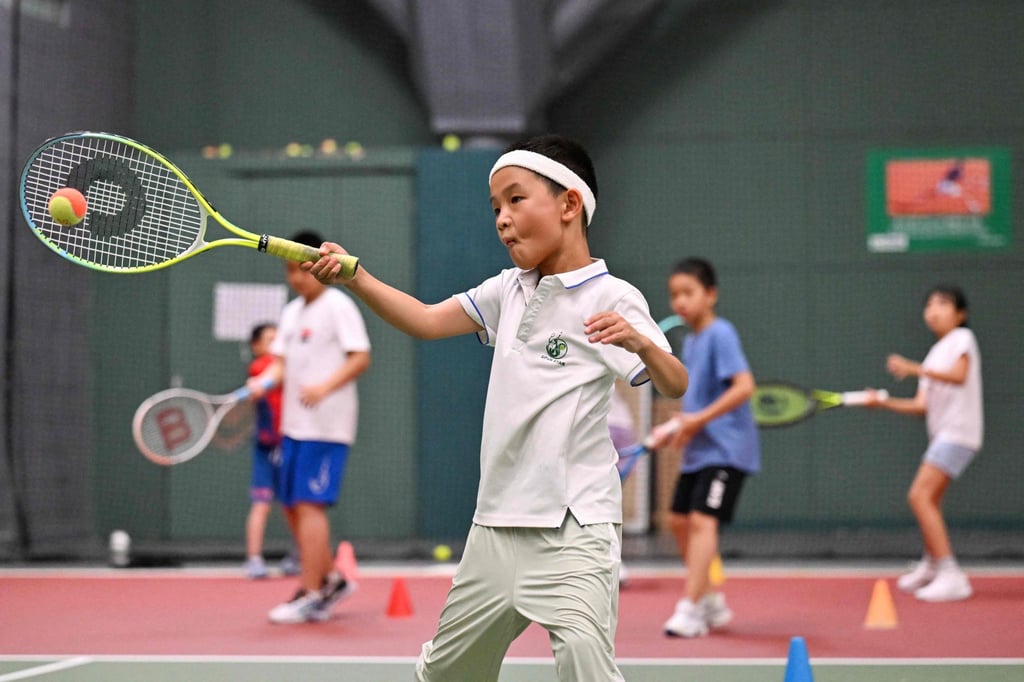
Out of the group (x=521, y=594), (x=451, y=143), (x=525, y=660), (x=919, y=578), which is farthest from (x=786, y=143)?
(x=521, y=594)

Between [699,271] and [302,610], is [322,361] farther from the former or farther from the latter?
[699,271]

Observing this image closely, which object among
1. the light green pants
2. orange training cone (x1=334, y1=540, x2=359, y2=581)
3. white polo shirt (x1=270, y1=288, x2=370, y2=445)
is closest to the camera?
the light green pants

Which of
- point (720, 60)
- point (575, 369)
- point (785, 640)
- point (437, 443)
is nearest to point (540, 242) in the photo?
point (575, 369)

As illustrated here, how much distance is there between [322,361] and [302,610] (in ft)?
3.78

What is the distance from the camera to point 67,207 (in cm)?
366

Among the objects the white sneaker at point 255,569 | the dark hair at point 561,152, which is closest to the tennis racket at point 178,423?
the white sneaker at point 255,569

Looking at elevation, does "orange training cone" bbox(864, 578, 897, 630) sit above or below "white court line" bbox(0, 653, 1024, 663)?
above

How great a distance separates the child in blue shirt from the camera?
598cm

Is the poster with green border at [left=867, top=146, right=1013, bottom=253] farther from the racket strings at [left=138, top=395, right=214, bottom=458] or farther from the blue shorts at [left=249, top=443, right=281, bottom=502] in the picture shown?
the racket strings at [left=138, top=395, right=214, bottom=458]

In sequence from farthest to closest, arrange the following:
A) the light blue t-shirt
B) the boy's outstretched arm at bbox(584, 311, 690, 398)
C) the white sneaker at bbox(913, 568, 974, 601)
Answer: the white sneaker at bbox(913, 568, 974, 601)
the light blue t-shirt
the boy's outstretched arm at bbox(584, 311, 690, 398)

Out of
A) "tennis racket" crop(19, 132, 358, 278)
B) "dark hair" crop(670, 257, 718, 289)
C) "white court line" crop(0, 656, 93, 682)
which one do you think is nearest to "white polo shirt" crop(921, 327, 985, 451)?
"dark hair" crop(670, 257, 718, 289)

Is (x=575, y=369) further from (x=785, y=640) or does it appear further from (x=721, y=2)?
(x=721, y=2)

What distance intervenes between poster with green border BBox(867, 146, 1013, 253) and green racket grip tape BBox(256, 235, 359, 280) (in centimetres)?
810

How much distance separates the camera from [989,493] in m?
10.5
